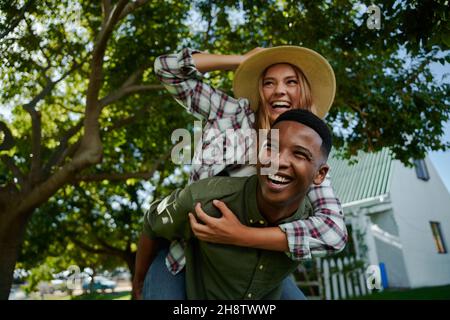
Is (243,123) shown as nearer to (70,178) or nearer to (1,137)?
(70,178)

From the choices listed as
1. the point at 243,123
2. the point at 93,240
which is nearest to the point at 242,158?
the point at 243,123

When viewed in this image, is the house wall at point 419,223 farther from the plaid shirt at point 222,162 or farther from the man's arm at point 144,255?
the man's arm at point 144,255

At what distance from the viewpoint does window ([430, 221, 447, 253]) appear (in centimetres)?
1338

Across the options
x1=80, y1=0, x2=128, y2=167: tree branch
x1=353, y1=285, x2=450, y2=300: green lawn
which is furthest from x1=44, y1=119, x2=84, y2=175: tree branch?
x1=353, y1=285, x2=450, y2=300: green lawn

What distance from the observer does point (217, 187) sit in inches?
69.4

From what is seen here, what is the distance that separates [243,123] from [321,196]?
2.35ft

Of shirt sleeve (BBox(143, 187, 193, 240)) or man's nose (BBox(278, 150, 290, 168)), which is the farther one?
shirt sleeve (BBox(143, 187, 193, 240))

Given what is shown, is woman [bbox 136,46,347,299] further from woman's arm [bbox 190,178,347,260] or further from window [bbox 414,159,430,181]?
window [bbox 414,159,430,181]

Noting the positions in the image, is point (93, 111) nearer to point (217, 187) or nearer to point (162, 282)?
point (162, 282)

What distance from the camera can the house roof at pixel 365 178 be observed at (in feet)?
42.7

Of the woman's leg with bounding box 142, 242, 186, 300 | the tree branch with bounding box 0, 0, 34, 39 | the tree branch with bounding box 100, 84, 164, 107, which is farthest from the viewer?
the tree branch with bounding box 100, 84, 164, 107

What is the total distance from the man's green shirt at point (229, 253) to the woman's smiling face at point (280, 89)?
25.4 inches

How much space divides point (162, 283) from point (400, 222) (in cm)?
1233

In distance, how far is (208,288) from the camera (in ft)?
5.88
